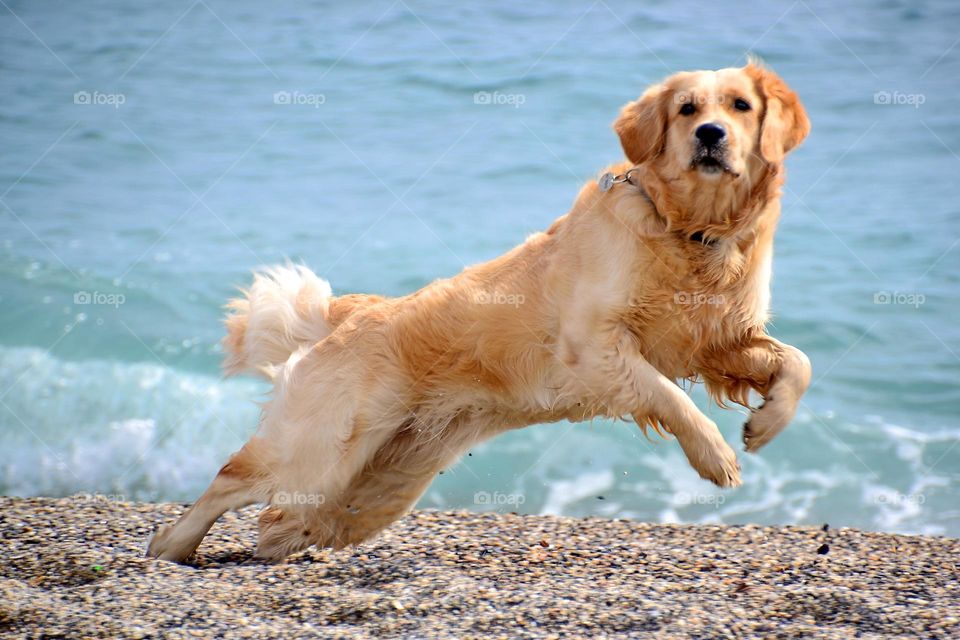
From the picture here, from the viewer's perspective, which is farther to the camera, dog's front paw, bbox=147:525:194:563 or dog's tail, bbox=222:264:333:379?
dog's tail, bbox=222:264:333:379

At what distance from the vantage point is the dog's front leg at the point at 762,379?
4301 millimetres

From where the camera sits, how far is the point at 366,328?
15.8 feet

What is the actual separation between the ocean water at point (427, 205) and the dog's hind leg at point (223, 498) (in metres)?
2.56

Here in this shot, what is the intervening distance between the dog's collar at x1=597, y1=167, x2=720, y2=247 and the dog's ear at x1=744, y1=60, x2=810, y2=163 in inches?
15.4

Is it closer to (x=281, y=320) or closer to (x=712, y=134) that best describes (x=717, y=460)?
(x=712, y=134)

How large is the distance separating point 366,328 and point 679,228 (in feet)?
4.75

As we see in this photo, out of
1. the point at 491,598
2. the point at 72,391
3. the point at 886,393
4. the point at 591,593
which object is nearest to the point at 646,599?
the point at 591,593
